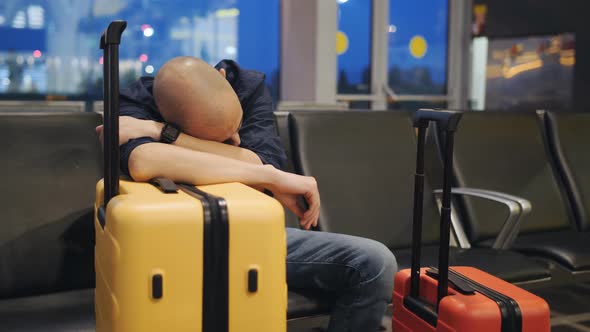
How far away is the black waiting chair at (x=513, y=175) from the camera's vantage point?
2.45 metres

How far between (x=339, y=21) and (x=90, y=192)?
414 centimetres

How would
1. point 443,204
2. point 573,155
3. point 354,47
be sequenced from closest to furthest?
point 443,204 → point 573,155 → point 354,47

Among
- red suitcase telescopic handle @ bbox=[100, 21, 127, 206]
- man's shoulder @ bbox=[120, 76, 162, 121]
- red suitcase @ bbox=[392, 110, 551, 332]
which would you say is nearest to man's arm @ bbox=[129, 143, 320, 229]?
red suitcase telescopic handle @ bbox=[100, 21, 127, 206]

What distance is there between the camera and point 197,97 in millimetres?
1435

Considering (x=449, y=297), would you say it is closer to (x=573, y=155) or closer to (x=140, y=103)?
(x=140, y=103)

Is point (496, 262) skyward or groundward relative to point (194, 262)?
groundward

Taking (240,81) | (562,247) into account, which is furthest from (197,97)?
(562,247)

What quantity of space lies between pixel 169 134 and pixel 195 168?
0.66 feet

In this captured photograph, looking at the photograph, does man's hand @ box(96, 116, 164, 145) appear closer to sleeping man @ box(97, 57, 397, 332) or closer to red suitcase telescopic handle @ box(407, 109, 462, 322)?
sleeping man @ box(97, 57, 397, 332)

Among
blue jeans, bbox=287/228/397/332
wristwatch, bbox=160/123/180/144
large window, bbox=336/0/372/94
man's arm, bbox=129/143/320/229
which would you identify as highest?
large window, bbox=336/0/372/94

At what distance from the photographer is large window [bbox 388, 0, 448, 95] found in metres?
6.04

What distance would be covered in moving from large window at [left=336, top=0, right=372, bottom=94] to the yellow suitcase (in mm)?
4670

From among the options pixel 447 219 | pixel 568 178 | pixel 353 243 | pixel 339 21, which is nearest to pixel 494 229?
pixel 568 178

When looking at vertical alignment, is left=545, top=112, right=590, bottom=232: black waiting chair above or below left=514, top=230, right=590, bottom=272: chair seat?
above
